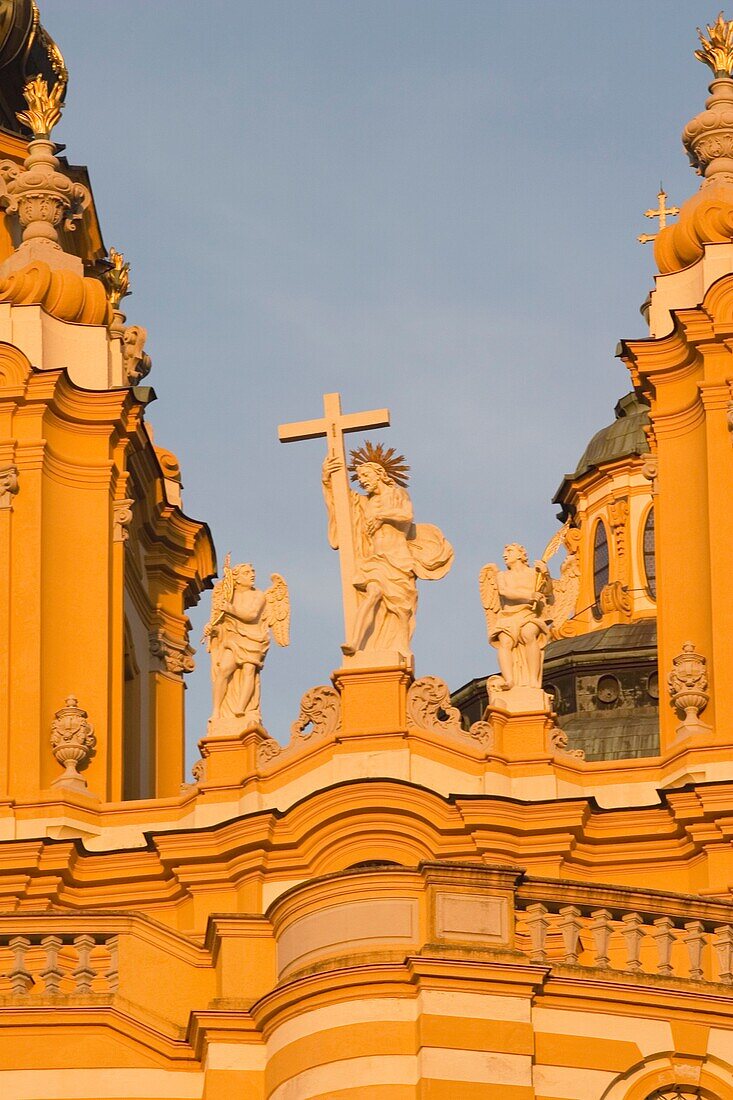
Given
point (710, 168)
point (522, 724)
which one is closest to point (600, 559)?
point (710, 168)

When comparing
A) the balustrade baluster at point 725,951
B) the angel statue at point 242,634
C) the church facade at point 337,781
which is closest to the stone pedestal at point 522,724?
the church facade at point 337,781

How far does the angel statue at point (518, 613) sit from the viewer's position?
29.2 meters

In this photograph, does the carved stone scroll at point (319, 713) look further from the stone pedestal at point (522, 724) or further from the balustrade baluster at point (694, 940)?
the balustrade baluster at point (694, 940)

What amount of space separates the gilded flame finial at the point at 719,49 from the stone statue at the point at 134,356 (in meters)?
5.99

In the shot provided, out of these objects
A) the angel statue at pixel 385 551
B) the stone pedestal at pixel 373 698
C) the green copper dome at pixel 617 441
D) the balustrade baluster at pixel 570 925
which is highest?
the green copper dome at pixel 617 441

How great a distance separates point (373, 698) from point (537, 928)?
7.21 m

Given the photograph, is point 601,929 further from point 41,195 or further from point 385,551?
point 41,195

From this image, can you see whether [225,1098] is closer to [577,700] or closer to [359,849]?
[359,849]

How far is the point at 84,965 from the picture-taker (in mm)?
22766

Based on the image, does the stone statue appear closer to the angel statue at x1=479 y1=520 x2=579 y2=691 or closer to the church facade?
the church facade

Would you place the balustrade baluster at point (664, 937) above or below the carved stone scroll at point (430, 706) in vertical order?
below

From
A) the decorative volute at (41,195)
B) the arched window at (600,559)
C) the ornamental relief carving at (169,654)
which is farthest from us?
the arched window at (600,559)

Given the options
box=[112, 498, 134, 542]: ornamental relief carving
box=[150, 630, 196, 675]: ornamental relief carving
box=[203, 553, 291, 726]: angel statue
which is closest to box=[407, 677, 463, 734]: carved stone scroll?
box=[203, 553, 291, 726]: angel statue

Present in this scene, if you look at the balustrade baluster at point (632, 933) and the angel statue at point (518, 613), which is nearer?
the balustrade baluster at point (632, 933)
